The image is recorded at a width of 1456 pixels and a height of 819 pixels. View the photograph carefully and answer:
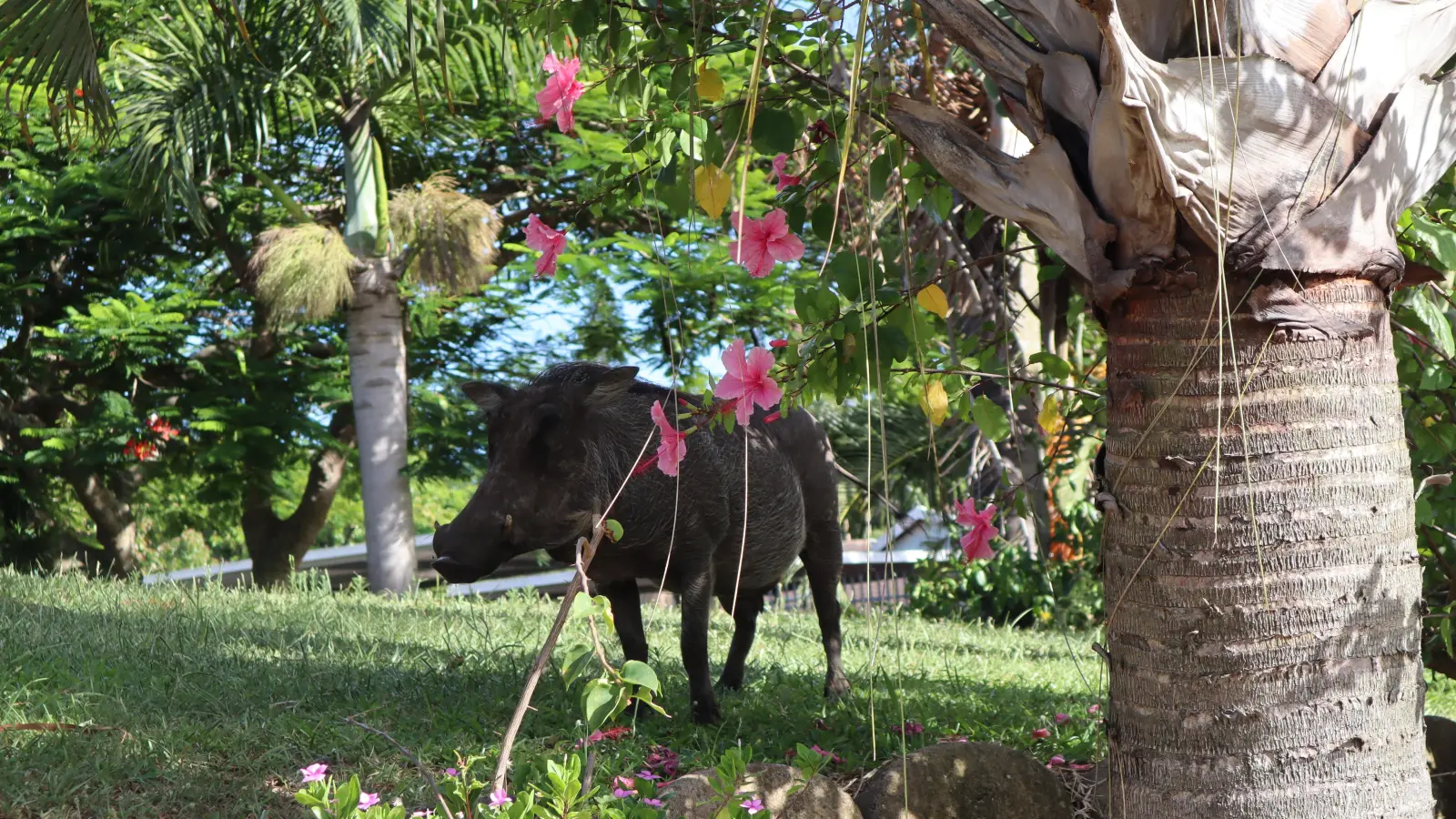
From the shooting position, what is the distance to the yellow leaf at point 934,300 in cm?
296

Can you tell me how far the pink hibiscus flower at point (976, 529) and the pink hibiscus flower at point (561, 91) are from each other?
57.1 inches

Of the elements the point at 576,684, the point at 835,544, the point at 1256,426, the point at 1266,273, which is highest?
the point at 1266,273

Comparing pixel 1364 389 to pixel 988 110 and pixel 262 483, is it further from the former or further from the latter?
pixel 262 483

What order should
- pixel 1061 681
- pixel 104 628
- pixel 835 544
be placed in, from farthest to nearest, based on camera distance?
1. pixel 1061 681
2. pixel 835 544
3. pixel 104 628

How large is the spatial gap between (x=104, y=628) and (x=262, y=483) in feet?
26.8

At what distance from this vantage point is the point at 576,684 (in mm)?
4527

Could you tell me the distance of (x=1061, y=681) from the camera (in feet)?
19.6

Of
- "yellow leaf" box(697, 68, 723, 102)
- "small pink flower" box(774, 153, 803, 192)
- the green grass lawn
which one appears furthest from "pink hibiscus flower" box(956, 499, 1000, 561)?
"yellow leaf" box(697, 68, 723, 102)

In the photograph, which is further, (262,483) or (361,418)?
(262,483)

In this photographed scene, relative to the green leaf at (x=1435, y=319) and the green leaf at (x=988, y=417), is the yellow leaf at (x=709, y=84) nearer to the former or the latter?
the green leaf at (x=988, y=417)

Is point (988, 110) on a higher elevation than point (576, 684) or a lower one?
higher

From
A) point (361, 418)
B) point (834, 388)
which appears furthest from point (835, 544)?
point (361, 418)

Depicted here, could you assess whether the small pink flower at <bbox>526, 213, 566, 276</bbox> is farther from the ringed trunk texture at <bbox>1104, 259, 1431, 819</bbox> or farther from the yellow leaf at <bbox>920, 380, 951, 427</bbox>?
the ringed trunk texture at <bbox>1104, 259, 1431, 819</bbox>

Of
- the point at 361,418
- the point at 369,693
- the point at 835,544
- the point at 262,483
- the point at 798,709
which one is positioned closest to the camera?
the point at 369,693
